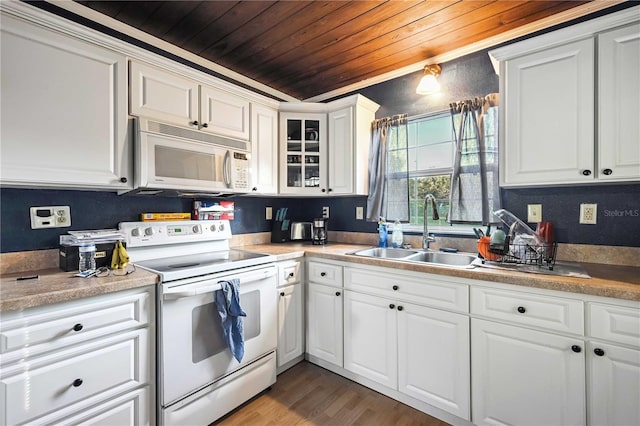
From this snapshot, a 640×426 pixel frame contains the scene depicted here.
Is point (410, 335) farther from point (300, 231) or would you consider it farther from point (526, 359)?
point (300, 231)

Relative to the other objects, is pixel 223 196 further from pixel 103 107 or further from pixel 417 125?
pixel 417 125

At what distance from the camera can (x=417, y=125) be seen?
246cm

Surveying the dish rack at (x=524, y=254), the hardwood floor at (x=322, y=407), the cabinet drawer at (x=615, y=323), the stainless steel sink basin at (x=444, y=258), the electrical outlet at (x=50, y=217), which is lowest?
the hardwood floor at (x=322, y=407)

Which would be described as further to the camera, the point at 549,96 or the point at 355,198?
the point at 355,198

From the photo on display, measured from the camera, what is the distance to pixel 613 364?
1204 mm

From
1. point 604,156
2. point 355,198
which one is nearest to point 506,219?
point 604,156

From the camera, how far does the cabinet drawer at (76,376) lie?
1.09 metres

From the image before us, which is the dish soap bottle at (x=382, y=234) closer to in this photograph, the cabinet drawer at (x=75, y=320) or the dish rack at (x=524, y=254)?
the dish rack at (x=524, y=254)

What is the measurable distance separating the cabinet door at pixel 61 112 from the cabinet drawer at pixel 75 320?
63cm

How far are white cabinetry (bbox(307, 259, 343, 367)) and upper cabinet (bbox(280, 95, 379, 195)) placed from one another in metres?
0.73

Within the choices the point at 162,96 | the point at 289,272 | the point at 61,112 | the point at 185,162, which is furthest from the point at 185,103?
the point at 289,272

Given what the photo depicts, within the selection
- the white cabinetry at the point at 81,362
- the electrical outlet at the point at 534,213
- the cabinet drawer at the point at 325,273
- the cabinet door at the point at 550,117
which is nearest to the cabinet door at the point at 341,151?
the cabinet drawer at the point at 325,273

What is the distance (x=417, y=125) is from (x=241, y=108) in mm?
1438

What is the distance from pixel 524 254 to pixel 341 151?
153 cm
